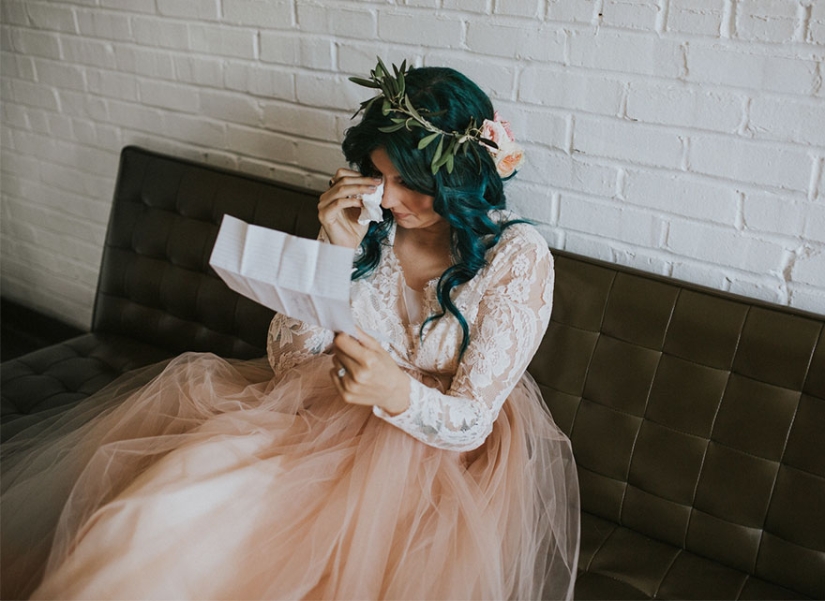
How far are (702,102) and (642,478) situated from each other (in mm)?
767

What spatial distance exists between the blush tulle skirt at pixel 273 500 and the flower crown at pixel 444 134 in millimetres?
494

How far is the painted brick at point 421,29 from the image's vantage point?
1718mm

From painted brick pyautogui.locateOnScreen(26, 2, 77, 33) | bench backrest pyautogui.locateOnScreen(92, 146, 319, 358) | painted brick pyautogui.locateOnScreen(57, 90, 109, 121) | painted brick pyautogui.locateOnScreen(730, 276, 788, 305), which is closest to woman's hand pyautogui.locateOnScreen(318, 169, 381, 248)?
bench backrest pyautogui.locateOnScreen(92, 146, 319, 358)

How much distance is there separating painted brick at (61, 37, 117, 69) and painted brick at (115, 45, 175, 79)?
4 cm

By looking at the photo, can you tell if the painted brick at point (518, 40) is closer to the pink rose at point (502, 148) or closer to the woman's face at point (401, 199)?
the pink rose at point (502, 148)

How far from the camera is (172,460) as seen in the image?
127 centimetres

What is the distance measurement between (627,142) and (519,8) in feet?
1.23

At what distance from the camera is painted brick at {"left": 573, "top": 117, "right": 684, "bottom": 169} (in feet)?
5.01

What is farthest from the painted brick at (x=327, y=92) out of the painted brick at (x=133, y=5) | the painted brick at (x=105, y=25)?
the painted brick at (x=105, y=25)

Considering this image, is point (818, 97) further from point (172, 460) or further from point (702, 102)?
point (172, 460)

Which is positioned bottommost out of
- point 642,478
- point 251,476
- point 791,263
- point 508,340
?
point 642,478

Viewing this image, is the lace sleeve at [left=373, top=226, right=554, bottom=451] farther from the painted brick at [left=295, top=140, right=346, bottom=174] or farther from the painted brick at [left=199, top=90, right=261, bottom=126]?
the painted brick at [left=199, top=90, right=261, bottom=126]

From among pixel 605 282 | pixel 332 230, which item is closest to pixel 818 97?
Result: pixel 605 282

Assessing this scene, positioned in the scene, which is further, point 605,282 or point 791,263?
point 605,282
